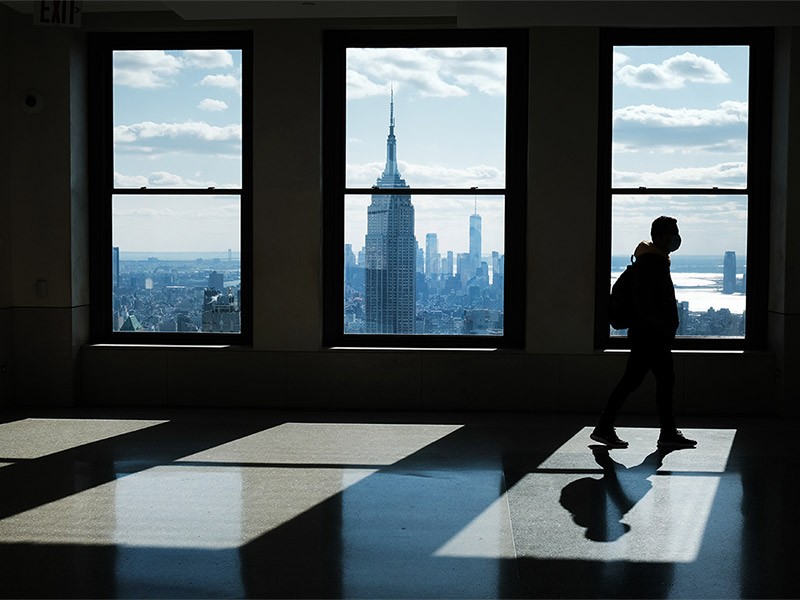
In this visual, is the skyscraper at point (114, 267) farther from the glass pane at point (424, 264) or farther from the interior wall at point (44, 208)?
the glass pane at point (424, 264)

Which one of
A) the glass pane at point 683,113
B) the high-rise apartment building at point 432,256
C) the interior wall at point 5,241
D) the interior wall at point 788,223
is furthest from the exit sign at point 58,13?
the interior wall at point 788,223

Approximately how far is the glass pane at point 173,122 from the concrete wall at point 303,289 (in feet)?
1.24

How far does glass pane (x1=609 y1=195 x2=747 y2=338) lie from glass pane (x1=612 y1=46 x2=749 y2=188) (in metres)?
0.19

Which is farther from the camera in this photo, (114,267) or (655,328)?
(114,267)

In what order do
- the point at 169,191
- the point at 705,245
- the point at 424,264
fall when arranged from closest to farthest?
the point at 705,245 < the point at 424,264 < the point at 169,191

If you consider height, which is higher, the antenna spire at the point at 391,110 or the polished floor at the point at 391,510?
the antenna spire at the point at 391,110

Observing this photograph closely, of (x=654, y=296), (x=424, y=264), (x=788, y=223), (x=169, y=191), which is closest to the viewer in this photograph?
(x=654, y=296)

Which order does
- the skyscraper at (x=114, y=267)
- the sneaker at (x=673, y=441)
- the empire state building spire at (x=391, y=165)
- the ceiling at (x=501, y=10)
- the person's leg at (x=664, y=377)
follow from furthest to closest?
Answer: 1. the skyscraper at (x=114, y=267)
2. the empire state building spire at (x=391, y=165)
3. the sneaker at (x=673, y=441)
4. the person's leg at (x=664, y=377)
5. the ceiling at (x=501, y=10)

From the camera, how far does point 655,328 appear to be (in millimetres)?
6848

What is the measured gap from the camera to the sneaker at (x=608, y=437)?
23.1 ft

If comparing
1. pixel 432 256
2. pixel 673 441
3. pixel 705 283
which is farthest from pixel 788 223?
pixel 432 256

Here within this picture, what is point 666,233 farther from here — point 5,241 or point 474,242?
point 5,241

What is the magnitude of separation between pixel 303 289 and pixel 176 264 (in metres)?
1.26

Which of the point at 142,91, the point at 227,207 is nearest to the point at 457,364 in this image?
the point at 227,207
